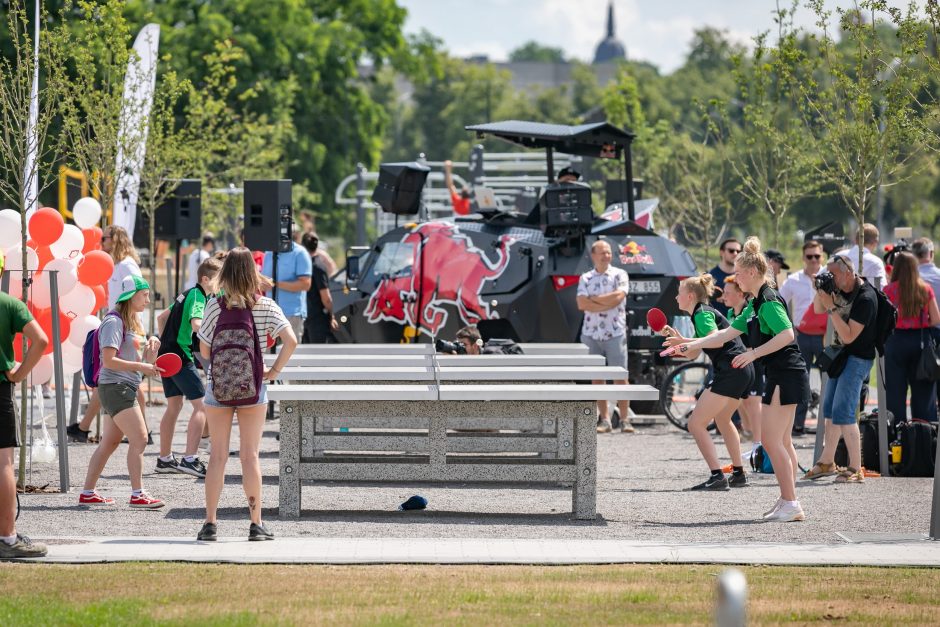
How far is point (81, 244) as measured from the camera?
1344 cm

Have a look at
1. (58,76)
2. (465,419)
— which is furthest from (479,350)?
(58,76)

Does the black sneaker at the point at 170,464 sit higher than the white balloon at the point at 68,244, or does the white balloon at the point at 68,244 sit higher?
the white balloon at the point at 68,244

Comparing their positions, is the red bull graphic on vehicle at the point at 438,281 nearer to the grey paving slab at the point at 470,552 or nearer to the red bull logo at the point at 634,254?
the red bull logo at the point at 634,254

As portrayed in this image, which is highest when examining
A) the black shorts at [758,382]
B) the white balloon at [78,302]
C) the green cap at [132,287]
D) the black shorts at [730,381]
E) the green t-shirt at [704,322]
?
the green cap at [132,287]

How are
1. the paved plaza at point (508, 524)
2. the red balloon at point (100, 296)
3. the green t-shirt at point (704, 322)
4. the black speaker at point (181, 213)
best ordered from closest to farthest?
the paved plaza at point (508, 524), the green t-shirt at point (704, 322), the red balloon at point (100, 296), the black speaker at point (181, 213)

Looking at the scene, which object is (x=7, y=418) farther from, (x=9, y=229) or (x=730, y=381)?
(x=730, y=381)

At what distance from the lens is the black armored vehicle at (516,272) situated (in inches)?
699

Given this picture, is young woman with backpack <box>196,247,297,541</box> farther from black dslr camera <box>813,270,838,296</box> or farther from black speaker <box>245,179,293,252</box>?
black speaker <box>245,179,293,252</box>

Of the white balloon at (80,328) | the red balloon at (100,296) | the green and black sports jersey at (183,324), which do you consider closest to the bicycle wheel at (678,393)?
the red balloon at (100,296)

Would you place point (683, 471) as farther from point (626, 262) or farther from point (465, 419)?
point (626, 262)

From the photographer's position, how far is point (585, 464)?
10.5 m

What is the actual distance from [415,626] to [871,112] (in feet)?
26.8

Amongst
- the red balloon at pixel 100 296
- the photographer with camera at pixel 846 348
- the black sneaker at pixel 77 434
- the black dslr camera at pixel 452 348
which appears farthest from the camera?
the black dslr camera at pixel 452 348

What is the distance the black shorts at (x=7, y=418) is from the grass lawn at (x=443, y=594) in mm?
660
